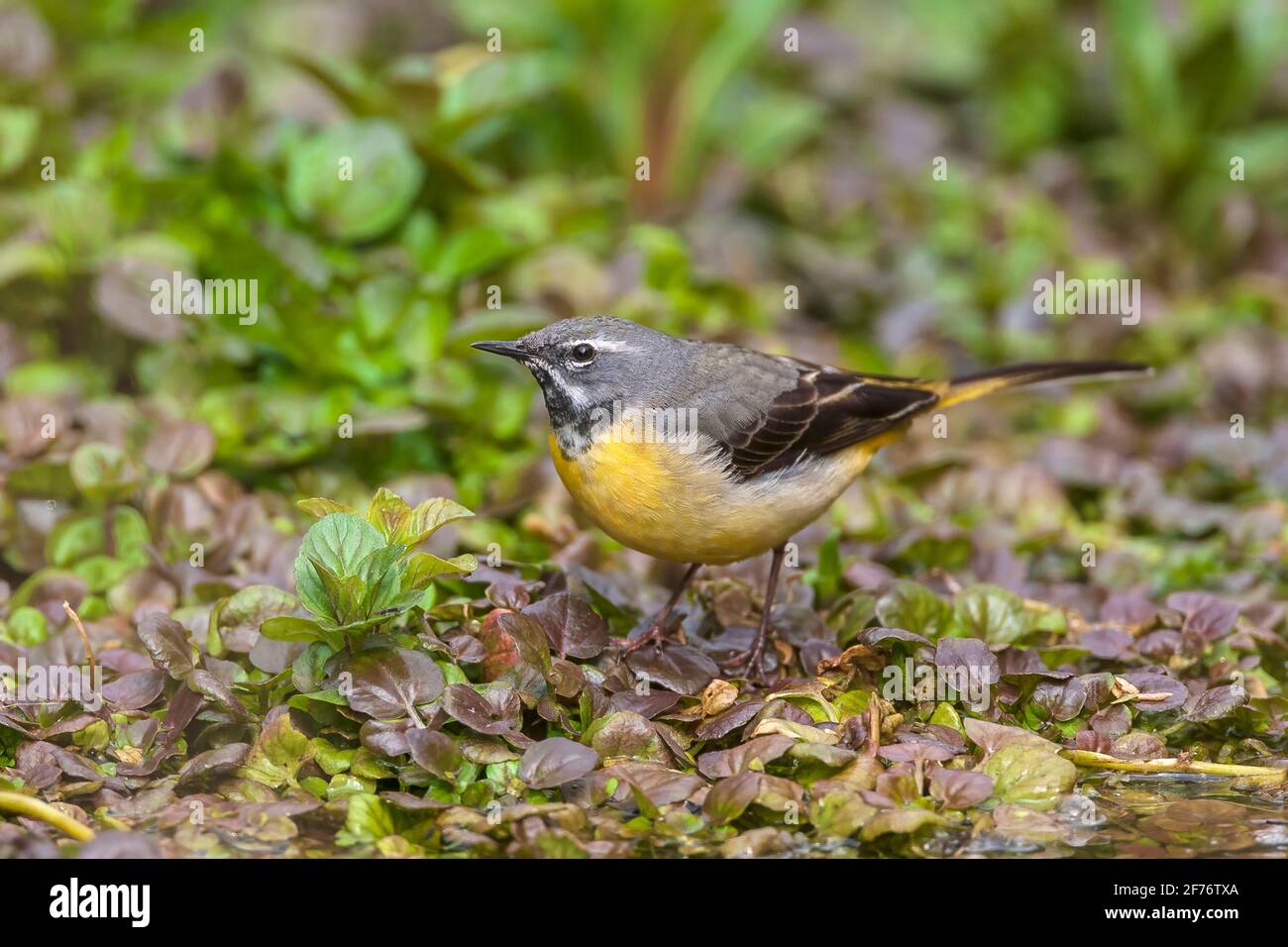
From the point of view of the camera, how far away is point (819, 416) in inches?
246

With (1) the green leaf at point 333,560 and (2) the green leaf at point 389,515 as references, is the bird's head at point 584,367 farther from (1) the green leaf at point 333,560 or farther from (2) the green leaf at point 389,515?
(1) the green leaf at point 333,560

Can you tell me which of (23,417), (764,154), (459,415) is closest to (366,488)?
(459,415)

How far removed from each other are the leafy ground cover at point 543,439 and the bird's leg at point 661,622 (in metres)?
0.09

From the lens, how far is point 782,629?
627 centimetres

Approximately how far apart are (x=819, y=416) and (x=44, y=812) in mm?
3363

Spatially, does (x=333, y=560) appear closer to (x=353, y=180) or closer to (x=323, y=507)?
(x=323, y=507)

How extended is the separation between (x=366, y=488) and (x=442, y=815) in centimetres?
281

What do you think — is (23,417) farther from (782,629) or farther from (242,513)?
(782,629)

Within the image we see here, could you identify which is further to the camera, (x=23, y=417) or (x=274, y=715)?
(x=23, y=417)

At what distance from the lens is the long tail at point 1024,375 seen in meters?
6.68

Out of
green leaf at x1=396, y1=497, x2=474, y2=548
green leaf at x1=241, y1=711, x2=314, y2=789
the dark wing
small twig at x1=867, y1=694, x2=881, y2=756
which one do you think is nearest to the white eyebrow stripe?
the dark wing

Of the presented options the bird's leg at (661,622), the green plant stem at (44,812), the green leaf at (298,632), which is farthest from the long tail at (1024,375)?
the green plant stem at (44,812)

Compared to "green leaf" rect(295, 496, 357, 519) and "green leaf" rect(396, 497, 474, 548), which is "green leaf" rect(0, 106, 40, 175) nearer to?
"green leaf" rect(295, 496, 357, 519)
